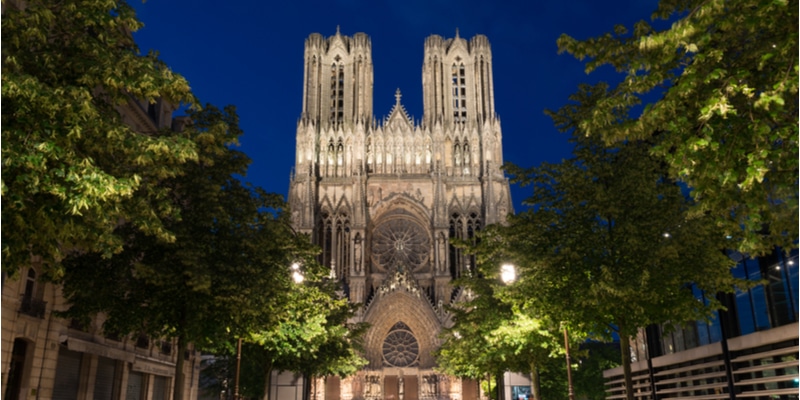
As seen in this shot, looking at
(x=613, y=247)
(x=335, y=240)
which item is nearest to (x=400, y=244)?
(x=335, y=240)

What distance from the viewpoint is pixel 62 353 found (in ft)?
68.6

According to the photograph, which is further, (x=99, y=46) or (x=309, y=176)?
(x=309, y=176)

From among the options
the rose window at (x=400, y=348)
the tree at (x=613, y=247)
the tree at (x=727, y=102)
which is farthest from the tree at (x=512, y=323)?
the rose window at (x=400, y=348)

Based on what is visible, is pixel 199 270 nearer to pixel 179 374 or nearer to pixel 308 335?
pixel 179 374

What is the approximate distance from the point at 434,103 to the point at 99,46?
177 feet

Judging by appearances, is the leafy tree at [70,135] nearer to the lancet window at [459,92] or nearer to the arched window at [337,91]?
the arched window at [337,91]

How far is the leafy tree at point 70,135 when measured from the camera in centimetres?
884

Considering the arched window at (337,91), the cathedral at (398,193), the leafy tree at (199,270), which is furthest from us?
the arched window at (337,91)

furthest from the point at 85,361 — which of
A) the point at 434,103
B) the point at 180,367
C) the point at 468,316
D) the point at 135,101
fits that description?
the point at 434,103

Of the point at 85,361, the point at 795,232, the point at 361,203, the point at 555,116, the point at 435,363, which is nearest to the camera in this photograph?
the point at 795,232

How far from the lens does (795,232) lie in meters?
9.27

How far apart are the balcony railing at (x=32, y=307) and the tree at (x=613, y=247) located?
1382cm

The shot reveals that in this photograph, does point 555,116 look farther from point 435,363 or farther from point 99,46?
point 435,363

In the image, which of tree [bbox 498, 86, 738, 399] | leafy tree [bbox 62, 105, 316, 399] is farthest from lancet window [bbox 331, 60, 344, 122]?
tree [bbox 498, 86, 738, 399]
